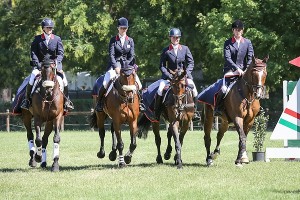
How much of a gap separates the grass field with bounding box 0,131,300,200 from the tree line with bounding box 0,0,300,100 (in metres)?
17.1

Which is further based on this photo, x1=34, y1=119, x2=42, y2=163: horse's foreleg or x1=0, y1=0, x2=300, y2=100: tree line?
x1=0, y1=0, x2=300, y2=100: tree line

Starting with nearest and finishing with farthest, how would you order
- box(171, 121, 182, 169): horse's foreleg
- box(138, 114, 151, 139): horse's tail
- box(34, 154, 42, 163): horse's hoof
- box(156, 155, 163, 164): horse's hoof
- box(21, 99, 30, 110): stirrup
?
box(171, 121, 182, 169): horse's foreleg < box(34, 154, 42, 163): horse's hoof < box(21, 99, 30, 110): stirrup < box(156, 155, 163, 164): horse's hoof < box(138, 114, 151, 139): horse's tail

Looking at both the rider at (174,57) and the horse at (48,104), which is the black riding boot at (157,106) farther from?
the horse at (48,104)

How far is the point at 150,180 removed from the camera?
1410cm

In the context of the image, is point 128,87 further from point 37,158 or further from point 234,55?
point 234,55

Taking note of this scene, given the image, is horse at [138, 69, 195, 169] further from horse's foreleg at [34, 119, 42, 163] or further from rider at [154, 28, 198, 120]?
horse's foreleg at [34, 119, 42, 163]

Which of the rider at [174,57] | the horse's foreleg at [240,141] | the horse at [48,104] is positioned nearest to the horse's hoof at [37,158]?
the horse at [48,104]

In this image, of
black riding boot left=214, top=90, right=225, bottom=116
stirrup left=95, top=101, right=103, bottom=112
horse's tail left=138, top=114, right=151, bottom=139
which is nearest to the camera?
black riding boot left=214, top=90, right=225, bottom=116

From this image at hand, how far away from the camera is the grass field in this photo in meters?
12.2

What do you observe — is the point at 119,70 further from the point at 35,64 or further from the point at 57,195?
the point at 57,195

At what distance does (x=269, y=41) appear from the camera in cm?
3678

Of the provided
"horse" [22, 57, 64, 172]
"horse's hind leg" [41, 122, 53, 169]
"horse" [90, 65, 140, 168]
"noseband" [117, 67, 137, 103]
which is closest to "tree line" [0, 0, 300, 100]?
"horse" [90, 65, 140, 168]

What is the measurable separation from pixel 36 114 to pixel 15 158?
172 inches

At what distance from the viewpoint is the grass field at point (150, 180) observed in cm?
1219
